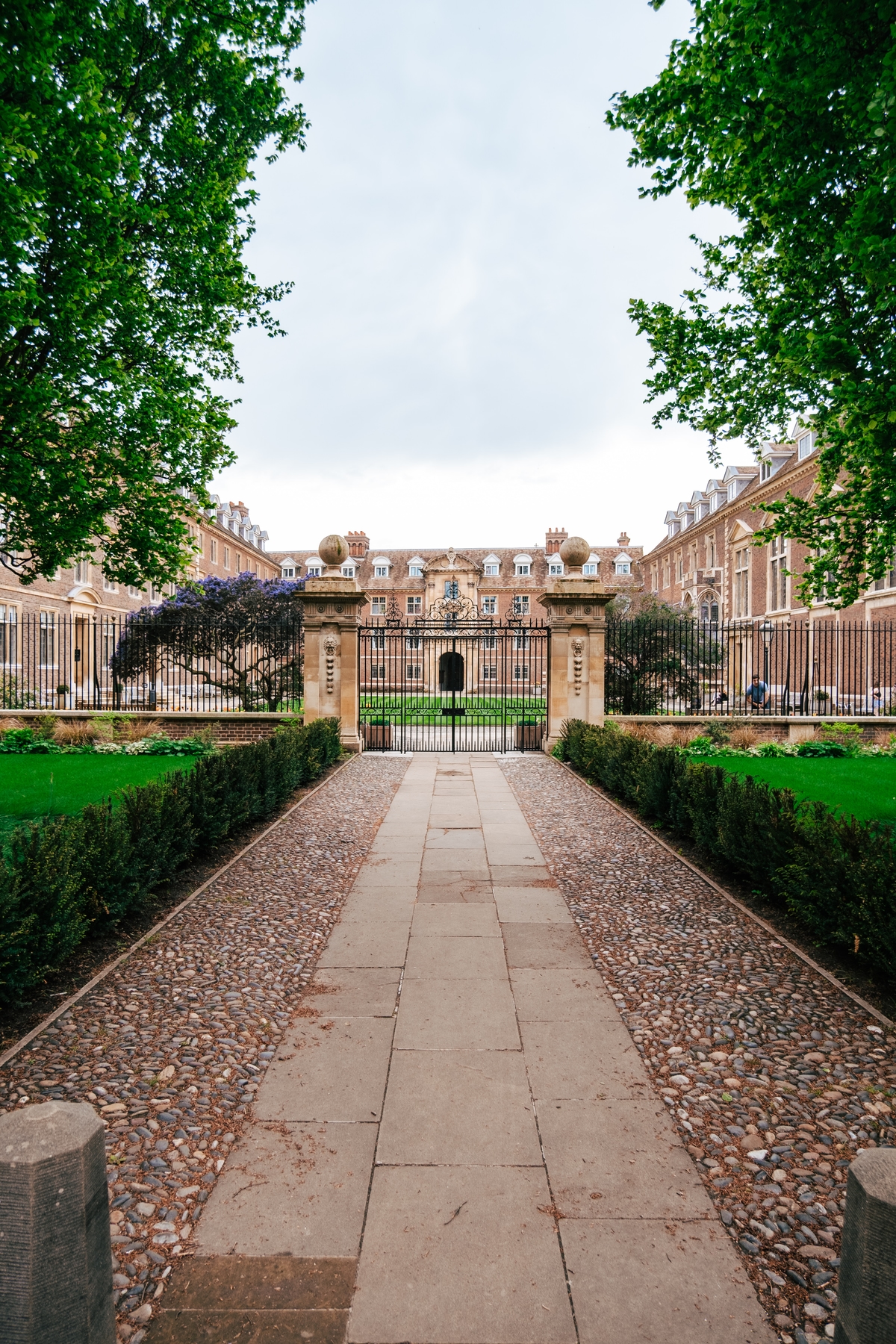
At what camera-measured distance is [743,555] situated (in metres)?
39.0

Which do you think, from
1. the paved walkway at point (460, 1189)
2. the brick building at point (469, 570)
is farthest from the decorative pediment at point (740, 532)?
the paved walkway at point (460, 1189)

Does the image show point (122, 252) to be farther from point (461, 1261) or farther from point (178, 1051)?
point (461, 1261)

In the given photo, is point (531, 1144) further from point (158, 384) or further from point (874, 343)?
point (158, 384)

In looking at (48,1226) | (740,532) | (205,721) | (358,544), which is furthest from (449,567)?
(48,1226)

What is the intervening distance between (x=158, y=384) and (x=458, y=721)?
56.1ft

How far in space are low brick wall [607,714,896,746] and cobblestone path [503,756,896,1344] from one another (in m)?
9.84

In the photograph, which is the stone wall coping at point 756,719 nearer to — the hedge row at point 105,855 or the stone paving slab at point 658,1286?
the hedge row at point 105,855

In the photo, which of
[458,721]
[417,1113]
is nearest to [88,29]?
[417,1113]

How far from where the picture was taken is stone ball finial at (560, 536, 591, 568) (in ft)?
49.2

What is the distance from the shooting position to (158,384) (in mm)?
9438

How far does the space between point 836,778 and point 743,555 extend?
30.9 m

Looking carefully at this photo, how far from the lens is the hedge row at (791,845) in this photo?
4.20m

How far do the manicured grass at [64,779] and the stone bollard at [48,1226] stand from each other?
5952mm

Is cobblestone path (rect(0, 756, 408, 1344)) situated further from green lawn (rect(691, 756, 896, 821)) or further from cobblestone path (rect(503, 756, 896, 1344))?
green lawn (rect(691, 756, 896, 821))
